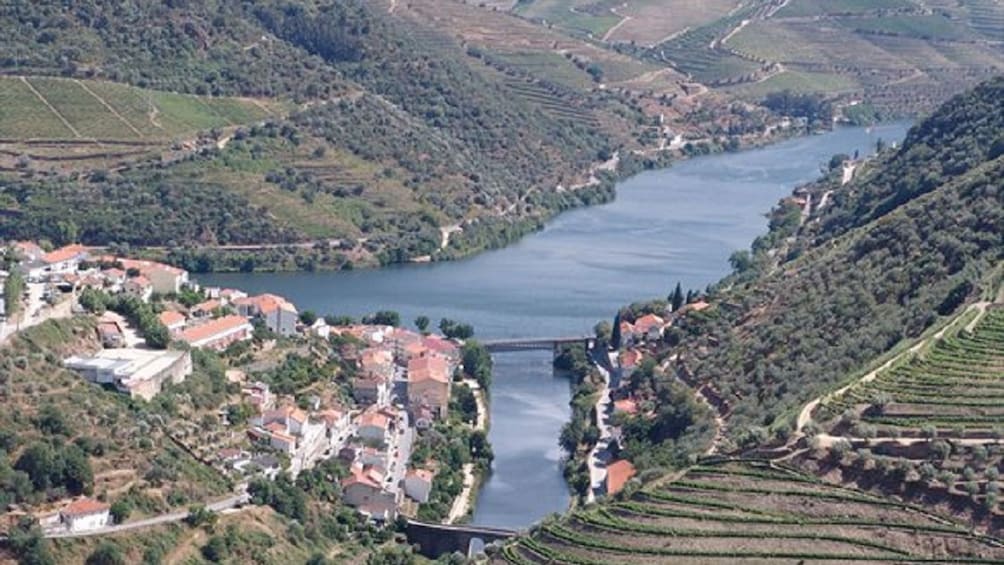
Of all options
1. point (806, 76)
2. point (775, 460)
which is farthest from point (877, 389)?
point (806, 76)

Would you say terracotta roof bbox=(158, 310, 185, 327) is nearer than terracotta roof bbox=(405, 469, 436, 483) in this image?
No

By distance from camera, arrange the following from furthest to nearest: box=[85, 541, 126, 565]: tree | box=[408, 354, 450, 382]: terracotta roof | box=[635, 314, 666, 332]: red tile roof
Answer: box=[635, 314, 666, 332]: red tile roof
box=[408, 354, 450, 382]: terracotta roof
box=[85, 541, 126, 565]: tree

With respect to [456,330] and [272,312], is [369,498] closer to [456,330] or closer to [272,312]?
[272,312]

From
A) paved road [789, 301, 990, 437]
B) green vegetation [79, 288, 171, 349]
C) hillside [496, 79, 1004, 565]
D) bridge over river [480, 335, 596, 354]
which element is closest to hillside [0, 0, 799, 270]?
bridge over river [480, 335, 596, 354]

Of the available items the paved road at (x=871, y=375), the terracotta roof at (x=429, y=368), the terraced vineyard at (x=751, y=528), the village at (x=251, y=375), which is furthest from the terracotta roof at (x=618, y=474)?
the terracotta roof at (x=429, y=368)

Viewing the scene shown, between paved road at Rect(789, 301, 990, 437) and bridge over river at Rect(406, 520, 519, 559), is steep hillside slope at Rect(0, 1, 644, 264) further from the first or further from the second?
paved road at Rect(789, 301, 990, 437)
